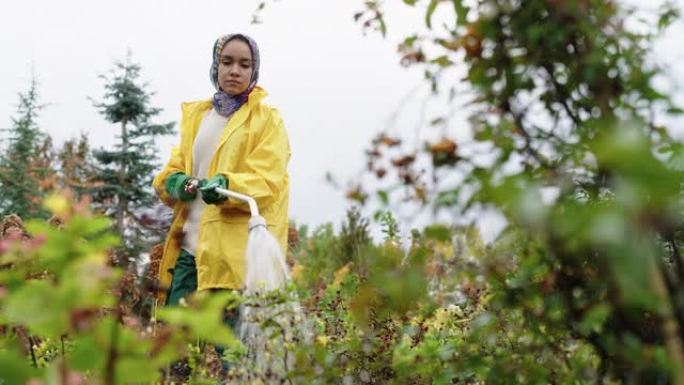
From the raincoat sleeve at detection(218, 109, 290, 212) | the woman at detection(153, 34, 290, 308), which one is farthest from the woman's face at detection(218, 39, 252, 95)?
the raincoat sleeve at detection(218, 109, 290, 212)

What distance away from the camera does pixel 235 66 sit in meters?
4.25

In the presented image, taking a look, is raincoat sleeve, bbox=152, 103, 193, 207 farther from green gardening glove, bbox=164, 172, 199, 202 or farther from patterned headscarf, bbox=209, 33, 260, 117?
patterned headscarf, bbox=209, 33, 260, 117

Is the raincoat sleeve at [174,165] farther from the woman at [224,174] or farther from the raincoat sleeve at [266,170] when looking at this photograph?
the raincoat sleeve at [266,170]

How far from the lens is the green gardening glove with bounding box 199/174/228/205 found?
373cm

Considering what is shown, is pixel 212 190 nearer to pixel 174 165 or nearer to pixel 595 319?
pixel 174 165

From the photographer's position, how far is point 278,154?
13.8 ft

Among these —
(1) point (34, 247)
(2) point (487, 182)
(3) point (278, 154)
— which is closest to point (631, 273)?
(2) point (487, 182)

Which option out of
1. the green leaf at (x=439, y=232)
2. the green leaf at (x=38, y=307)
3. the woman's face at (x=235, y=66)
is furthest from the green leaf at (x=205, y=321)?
the woman's face at (x=235, y=66)

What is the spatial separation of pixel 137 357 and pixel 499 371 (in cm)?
81

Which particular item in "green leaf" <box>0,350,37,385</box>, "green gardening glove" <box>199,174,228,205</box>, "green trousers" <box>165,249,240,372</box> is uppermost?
"green gardening glove" <box>199,174,228,205</box>

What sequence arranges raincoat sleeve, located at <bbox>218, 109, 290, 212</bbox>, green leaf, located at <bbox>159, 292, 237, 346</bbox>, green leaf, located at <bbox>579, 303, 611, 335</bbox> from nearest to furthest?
green leaf, located at <bbox>159, 292, 237, 346</bbox> → green leaf, located at <bbox>579, 303, 611, 335</bbox> → raincoat sleeve, located at <bbox>218, 109, 290, 212</bbox>

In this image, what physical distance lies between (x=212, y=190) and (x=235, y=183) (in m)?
0.16

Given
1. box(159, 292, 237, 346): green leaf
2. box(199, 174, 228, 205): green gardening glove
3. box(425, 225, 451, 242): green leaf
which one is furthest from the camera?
box(199, 174, 228, 205): green gardening glove

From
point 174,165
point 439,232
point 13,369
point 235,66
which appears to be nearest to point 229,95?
point 235,66
